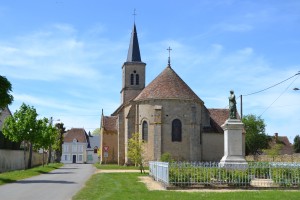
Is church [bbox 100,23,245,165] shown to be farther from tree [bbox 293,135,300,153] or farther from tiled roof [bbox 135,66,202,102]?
tree [bbox 293,135,300,153]

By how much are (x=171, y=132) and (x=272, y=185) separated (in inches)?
1128

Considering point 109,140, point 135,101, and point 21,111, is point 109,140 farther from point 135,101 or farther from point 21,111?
point 21,111

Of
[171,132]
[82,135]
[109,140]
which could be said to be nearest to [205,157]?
[171,132]

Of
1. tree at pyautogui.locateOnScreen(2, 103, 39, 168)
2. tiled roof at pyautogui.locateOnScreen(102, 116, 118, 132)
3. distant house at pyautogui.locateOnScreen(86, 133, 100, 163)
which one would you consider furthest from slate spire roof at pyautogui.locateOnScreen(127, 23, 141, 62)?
distant house at pyautogui.locateOnScreen(86, 133, 100, 163)

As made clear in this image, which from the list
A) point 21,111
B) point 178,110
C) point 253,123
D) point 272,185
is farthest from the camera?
point 253,123

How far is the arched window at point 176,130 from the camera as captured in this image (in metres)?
48.9

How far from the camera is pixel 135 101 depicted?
5100 cm

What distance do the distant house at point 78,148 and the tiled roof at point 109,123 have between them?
4319cm

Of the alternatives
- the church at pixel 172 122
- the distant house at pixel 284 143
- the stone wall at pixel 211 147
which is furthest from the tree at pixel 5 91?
the distant house at pixel 284 143

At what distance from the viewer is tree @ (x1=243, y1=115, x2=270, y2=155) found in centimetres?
8038

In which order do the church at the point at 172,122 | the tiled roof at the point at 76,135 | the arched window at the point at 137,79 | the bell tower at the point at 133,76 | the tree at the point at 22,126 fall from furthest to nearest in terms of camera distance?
the tiled roof at the point at 76,135 → the arched window at the point at 137,79 → the bell tower at the point at 133,76 → the church at the point at 172,122 → the tree at the point at 22,126

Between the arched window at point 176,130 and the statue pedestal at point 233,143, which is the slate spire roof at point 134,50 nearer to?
the arched window at point 176,130

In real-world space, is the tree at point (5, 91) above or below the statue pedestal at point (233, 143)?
above

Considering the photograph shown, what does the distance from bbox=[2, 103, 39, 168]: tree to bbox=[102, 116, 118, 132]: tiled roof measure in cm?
2339
